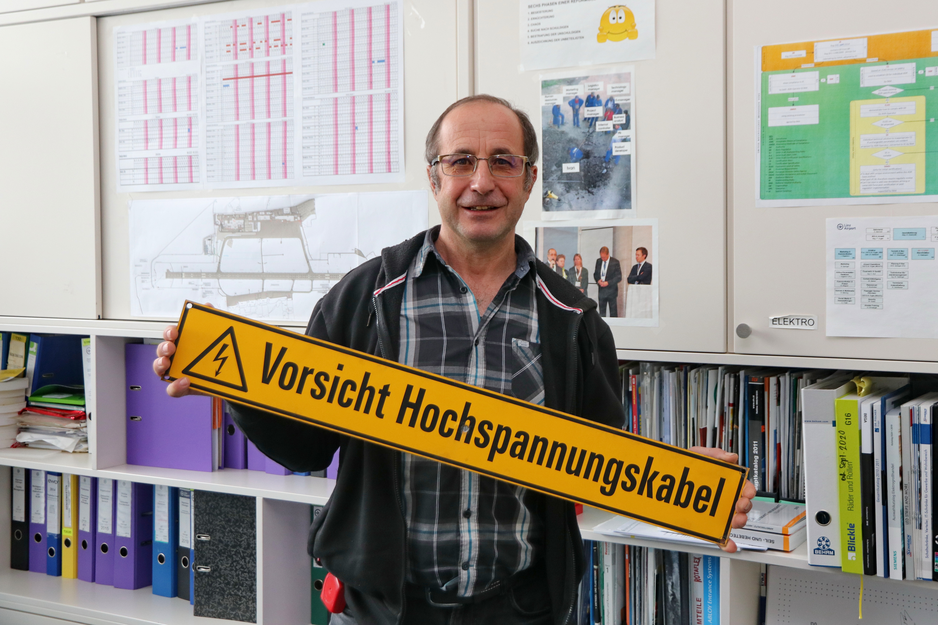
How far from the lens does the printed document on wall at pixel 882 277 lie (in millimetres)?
1401

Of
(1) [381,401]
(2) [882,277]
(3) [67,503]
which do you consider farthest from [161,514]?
(2) [882,277]

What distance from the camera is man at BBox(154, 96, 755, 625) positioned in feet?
4.13

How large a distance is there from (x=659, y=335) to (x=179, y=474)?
4.39 ft

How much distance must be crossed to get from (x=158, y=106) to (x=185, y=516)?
115 centimetres

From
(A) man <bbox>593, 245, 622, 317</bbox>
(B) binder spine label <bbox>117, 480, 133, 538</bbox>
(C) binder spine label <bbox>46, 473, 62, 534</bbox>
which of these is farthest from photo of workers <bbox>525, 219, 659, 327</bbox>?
(C) binder spine label <bbox>46, 473, 62, 534</bbox>

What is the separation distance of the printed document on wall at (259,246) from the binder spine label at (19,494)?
2.55ft

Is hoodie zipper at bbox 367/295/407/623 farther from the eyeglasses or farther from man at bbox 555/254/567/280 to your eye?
man at bbox 555/254/567/280

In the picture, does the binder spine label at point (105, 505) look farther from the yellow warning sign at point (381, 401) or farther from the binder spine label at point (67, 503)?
the yellow warning sign at point (381, 401)

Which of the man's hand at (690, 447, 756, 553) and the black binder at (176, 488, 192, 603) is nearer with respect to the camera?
the man's hand at (690, 447, 756, 553)

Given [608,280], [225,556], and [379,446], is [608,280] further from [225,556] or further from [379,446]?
[225,556]

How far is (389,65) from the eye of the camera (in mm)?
1844

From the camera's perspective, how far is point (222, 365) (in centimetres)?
118

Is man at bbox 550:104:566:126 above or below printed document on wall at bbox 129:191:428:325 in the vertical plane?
above

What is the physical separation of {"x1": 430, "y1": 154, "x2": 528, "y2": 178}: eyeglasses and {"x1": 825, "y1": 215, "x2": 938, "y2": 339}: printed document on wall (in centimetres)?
63
